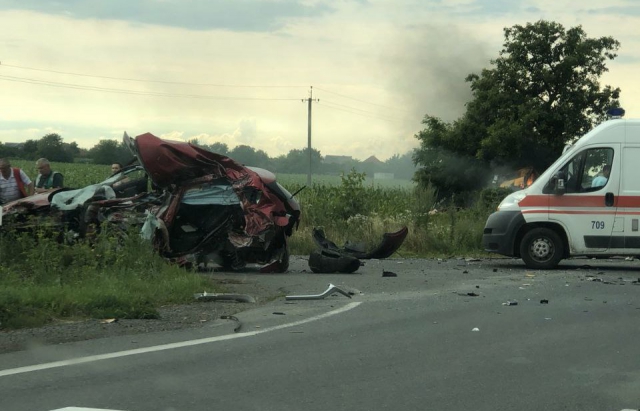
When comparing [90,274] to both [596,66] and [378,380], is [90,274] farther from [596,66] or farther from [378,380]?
[596,66]

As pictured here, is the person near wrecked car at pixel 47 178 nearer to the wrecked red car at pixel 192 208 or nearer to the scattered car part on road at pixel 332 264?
the wrecked red car at pixel 192 208

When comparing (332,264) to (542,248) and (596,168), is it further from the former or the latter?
(596,168)

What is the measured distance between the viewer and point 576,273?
1562 centimetres

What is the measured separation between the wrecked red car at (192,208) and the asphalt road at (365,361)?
372cm

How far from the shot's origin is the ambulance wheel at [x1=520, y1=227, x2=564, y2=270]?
1638 cm

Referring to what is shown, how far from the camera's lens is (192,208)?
14.9 m

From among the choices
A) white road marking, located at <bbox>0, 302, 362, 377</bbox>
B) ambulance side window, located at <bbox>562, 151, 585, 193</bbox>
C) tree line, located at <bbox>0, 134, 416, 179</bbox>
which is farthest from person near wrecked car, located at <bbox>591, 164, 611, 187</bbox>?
tree line, located at <bbox>0, 134, 416, 179</bbox>

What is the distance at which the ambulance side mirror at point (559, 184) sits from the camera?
16.3 metres

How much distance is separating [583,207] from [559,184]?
58 cm

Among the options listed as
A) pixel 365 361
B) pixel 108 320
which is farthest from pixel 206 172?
pixel 365 361

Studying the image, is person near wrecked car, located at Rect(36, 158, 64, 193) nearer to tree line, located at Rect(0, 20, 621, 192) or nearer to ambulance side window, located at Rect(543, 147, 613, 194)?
ambulance side window, located at Rect(543, 147, 613, 194)

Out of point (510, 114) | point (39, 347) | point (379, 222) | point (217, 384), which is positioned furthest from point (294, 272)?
point (510, 114)

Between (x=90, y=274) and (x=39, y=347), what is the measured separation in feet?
13.2

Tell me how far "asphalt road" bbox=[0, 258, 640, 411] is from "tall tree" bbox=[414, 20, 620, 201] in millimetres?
38722
